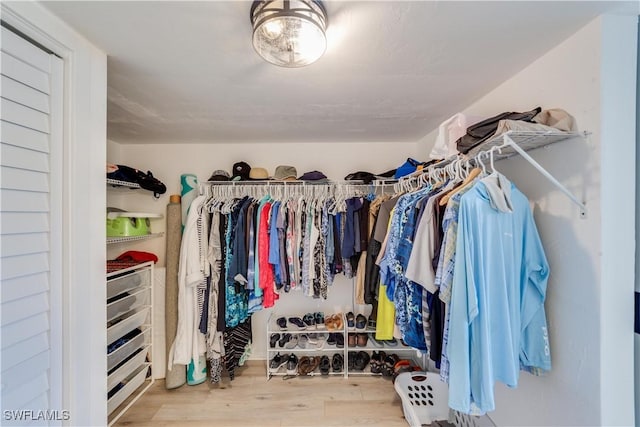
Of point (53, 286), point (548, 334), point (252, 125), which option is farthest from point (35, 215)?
point (548, 334)

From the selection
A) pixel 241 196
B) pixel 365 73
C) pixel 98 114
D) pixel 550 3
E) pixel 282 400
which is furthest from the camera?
pixel 241 196

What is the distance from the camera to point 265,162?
2439 mm

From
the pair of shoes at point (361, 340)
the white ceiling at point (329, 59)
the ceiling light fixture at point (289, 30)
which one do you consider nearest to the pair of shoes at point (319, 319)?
the pair of shoes at point (361, 340)

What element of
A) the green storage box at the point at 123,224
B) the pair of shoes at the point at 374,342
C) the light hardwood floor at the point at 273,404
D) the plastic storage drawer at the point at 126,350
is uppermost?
the green storage box at the point at 123,224

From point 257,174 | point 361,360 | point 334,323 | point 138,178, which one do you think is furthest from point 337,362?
point 138,178

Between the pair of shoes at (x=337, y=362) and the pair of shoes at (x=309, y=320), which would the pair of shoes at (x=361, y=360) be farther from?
the pair of shoes at (x=309, y=320)

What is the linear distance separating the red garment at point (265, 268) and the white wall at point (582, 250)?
160 cm

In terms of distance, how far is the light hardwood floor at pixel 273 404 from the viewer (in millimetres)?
1678

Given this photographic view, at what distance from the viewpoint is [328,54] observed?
1.05m

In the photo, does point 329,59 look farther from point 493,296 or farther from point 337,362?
point 337,362

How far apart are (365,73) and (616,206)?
1.13 meters

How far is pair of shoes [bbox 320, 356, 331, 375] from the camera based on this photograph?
2.13 meters

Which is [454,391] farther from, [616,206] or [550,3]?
[550,3]

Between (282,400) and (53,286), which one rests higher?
(53,286)
